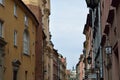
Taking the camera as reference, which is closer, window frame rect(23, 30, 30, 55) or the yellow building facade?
the yellow building facade

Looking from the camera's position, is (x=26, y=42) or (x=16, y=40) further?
(x=26, y=42)

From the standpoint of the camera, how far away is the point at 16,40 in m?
38.9

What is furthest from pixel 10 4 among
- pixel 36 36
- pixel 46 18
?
pixel 46 18

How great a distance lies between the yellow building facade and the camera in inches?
1361

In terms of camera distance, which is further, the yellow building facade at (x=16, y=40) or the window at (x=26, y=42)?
the window at (x=26, y=42)

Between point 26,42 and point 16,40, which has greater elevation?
point 26,42

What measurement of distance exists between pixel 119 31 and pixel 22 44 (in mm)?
26209

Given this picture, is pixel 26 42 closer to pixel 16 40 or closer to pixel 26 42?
pixel 26 42

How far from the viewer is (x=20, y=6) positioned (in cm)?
4053

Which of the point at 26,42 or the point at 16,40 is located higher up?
the point at 26,42

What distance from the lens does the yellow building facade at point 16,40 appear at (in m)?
34.6

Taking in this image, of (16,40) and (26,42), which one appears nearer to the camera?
(16,40)

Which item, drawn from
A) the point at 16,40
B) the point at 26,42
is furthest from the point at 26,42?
the point at 16,40

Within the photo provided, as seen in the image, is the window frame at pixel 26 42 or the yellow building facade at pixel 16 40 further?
the window frame at pixel 26 42
